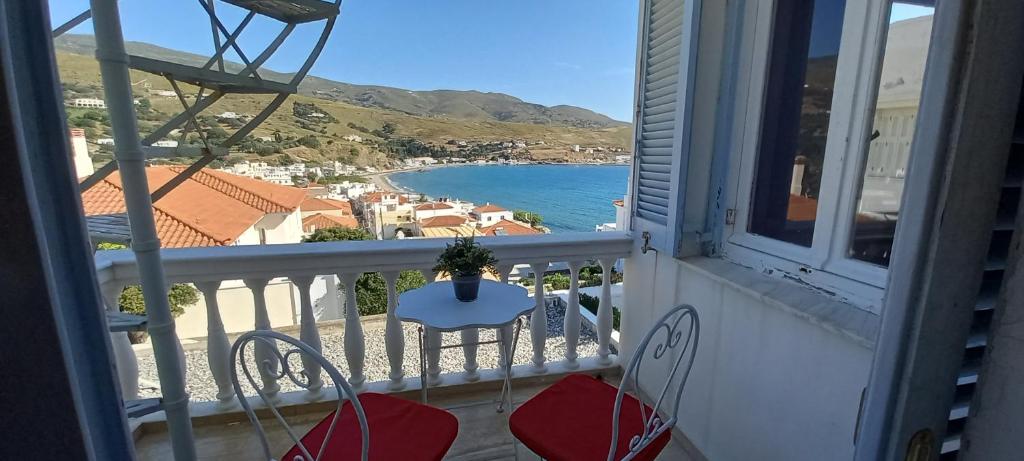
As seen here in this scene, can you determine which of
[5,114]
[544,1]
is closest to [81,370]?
[5,114]

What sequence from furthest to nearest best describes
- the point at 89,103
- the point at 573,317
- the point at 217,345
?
the point at 573,317 → the point at 217,345 → the point at 89,103

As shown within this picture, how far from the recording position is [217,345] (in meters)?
1.67

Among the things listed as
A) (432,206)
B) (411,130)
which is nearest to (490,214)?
(432,206)

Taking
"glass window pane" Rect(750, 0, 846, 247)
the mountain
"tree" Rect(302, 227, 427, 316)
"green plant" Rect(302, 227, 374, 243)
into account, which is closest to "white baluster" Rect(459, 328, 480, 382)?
"glass window pane" Rect(750, 0, 846, 247)

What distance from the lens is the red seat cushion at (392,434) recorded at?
105 cm

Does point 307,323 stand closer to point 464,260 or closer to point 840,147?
point 464,260

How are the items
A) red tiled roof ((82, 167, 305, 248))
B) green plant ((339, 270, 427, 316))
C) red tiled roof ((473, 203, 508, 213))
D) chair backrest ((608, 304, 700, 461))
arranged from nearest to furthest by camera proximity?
chair backrest ((608, 304, 700, 461)), red tiled roof ((82, 167, 305, 248)), red tiled roof ((473, 203, 508, 213)), green plant ((339, 270, 427, 316))

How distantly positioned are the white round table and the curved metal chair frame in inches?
28.8

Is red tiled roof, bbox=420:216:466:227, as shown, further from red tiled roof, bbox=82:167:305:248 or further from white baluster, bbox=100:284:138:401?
white baluster, bbox=100:284:138:401

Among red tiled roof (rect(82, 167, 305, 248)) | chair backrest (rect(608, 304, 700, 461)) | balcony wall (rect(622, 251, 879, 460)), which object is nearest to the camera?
chair backrest (rect(608, 304, 700, 461))

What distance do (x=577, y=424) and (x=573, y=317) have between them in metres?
0.86

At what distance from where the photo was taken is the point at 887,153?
1043 millimetres

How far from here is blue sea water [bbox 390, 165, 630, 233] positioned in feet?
9.20

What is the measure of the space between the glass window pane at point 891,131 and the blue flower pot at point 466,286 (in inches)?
46.3
